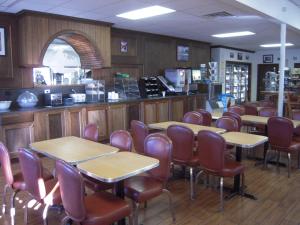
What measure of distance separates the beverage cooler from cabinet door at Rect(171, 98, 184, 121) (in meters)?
4.44

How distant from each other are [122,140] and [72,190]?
3.66 ft

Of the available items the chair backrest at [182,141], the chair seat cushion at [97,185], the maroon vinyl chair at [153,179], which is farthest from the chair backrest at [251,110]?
the chair seat cushion at [97,185]

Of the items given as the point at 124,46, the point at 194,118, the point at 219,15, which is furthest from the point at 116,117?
the point at 219,15

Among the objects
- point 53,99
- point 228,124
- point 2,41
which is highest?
point 2,41

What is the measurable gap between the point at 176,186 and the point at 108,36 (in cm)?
387

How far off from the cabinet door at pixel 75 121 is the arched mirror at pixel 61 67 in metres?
0.93

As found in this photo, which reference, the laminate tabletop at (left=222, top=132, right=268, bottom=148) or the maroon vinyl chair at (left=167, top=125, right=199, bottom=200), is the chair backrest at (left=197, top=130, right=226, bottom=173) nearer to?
the maroon vinyl chair at (left=167, top=125, right=199, bottom=200)

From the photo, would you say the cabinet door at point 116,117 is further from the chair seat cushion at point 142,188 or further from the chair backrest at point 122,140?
the chair seat cushion at point 142,188

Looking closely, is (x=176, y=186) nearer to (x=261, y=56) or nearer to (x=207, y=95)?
(x=207, y=95)

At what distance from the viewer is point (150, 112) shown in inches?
272

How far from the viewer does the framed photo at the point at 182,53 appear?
28.5ft

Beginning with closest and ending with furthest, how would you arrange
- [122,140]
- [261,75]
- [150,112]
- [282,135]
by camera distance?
[122,140] → [282,135] → [150,112] → [261,75]

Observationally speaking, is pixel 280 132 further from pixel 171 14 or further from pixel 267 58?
pixel 267 58

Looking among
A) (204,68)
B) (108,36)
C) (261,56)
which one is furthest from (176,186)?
(261,56)
